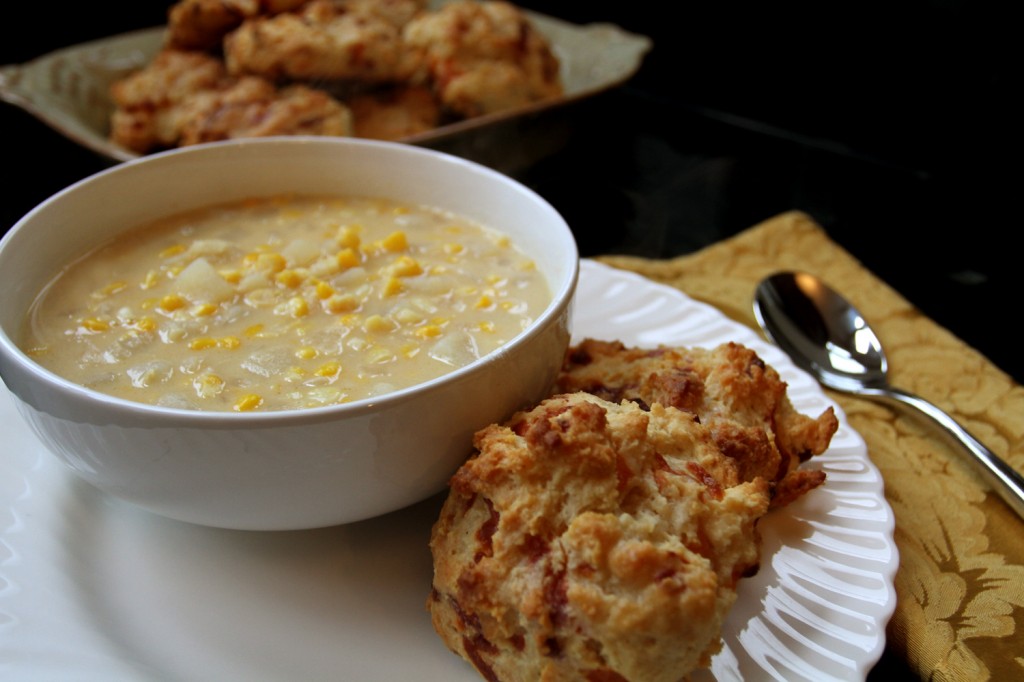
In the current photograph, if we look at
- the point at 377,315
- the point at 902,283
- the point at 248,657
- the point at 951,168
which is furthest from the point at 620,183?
the point at 248,657

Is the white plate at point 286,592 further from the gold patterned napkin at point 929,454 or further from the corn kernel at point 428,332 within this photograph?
the corn kernel at point 428,332

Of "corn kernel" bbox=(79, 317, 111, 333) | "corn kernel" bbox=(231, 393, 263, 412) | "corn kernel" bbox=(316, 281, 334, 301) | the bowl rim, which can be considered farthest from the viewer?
"corn kernel" bbox=(316, 281, 334, 301)

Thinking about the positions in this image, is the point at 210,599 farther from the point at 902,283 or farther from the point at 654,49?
the point at 654,49

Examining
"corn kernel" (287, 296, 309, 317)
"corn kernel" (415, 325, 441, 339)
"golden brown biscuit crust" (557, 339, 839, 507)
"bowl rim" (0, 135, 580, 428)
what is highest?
"bowl rim" (0, 135, 580, 428)

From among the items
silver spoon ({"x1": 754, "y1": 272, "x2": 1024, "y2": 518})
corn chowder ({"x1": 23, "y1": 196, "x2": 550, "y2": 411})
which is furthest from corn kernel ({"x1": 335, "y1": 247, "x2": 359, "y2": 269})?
silver spoon ({"x1": 754, "y1": 272, "x2": 1024, "y2": 518})

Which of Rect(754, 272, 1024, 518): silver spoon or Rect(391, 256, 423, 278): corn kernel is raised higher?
Rect(391, 256, 423, 278): corn kernel

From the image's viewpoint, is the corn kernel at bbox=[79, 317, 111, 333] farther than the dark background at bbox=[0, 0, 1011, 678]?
No

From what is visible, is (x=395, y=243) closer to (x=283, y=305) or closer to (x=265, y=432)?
(x=283, y=305)

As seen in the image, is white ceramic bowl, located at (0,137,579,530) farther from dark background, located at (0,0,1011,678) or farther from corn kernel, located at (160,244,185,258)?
dark background, located at (0,0,1011,678)
